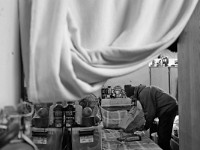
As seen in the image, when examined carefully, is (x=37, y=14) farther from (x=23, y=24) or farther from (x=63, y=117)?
(x=63, y=117)

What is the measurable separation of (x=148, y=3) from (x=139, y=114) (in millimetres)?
1613

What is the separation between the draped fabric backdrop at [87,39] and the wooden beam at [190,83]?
0.77 feet

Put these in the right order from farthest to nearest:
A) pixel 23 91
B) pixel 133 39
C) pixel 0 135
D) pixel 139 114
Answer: pixel 139 114 → pixel 23 91 → pixel 133 39 → pixel 0 135

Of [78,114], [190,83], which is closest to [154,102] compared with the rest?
[78,114]

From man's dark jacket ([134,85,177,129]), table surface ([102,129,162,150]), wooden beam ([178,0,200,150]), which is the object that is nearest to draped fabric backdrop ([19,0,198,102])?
wooden beam ([178,0,200,150])

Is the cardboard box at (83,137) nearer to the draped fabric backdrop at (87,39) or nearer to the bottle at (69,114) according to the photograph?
the bottle at (69,114)

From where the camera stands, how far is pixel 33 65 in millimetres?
496

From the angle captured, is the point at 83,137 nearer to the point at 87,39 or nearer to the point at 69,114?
the point at 69,114

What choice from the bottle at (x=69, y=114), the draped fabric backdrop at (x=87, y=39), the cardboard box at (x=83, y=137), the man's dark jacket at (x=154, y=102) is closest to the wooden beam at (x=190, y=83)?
the draped fabric backdrop at (x=87, y=39)

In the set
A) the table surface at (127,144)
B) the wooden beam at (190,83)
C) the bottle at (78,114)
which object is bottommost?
the table surface at (127,144)

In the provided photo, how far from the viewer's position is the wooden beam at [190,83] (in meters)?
0.84

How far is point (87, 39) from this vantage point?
0.56m

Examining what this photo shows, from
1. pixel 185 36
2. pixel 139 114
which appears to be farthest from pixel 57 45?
pixel 139 114

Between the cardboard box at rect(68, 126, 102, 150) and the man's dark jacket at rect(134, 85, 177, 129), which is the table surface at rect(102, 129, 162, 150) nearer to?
the cardboard box at rect(68, 126, 102, 150)
